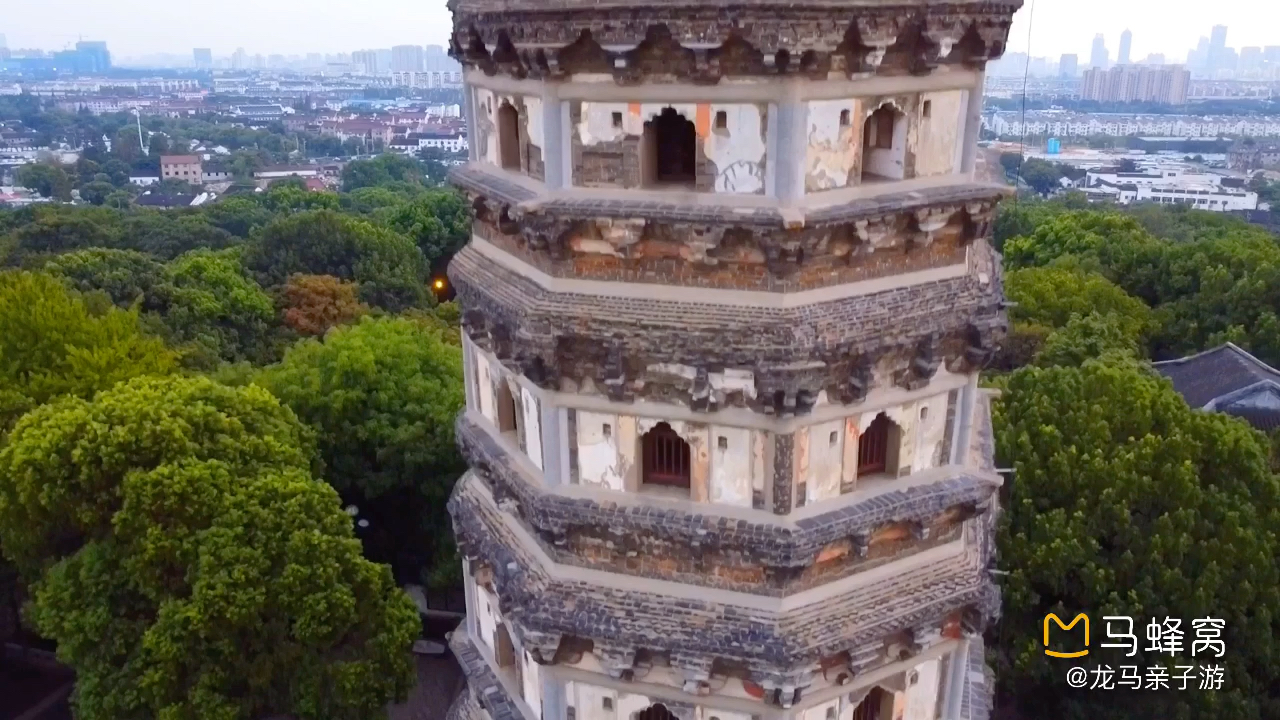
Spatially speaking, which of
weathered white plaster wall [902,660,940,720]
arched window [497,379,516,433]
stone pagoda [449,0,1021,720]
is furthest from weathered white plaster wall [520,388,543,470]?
weathered white plaster wall [902,660,940,720]

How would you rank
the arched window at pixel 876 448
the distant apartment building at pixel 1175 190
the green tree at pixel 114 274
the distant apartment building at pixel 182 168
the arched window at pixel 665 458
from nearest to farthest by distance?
the arched window at pixel 665 458, the arched window at pixel 876 448, the green tree at pixel 114 274, the distant apartment building at pixel 1175 190, the distant apartment building at pixel 182 168

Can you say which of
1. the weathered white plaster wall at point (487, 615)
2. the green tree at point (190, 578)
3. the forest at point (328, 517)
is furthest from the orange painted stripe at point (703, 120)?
the green tree at point (190, 578)

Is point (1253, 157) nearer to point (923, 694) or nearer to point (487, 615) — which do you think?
point (923, 694)

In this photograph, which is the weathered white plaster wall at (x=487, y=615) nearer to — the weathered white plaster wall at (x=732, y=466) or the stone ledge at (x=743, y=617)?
the stone ledge at (x=743, y=617)

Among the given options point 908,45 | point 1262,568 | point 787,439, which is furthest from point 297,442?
point 1262,568

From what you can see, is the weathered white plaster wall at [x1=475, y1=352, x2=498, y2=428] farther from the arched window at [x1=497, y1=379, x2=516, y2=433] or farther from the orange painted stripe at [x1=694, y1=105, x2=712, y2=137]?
the orange painted stripe at [x1=694, y1=105, x2=712, y2=137]

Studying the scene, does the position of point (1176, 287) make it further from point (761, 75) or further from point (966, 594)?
point (761, 75)
